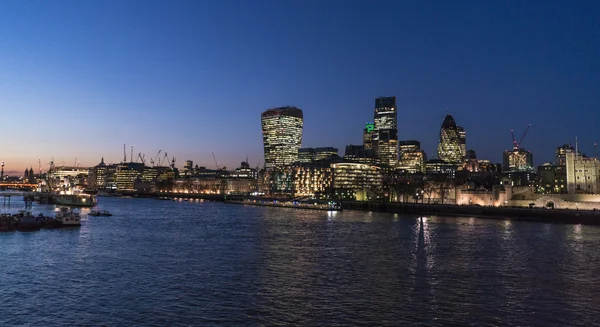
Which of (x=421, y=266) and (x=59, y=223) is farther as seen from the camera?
(x=59, y=223)

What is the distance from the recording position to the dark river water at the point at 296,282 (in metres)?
26.0

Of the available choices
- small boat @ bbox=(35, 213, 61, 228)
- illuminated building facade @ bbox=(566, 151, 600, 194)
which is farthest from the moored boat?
illuminated building facade @ bbox=(566, 151, 600, 194)

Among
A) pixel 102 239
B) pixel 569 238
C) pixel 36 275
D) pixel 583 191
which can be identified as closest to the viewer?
pixel 36 275

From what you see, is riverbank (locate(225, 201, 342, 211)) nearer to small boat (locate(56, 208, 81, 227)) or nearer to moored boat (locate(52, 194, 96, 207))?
moored boat (locate(52, 194, 96, 207))

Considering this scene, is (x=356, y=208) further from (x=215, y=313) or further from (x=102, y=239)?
(x=215, y=313)

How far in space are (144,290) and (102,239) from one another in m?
31.6

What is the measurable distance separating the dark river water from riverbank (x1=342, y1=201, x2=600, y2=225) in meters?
44.0

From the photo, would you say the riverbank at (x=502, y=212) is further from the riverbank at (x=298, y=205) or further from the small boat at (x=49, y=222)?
the small boat at (x=49, y=222)

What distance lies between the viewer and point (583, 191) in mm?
135625

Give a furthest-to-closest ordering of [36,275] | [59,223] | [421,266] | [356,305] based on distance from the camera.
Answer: [59,223]
[421,266]
[36,275]
[356,305]

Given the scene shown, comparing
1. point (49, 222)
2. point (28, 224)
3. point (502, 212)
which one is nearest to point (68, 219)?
point (49, 222)

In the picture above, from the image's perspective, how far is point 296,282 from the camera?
1345 inches

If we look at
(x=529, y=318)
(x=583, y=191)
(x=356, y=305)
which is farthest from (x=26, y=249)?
(x=583, y=191)

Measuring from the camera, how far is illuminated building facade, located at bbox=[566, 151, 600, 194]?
136 m
